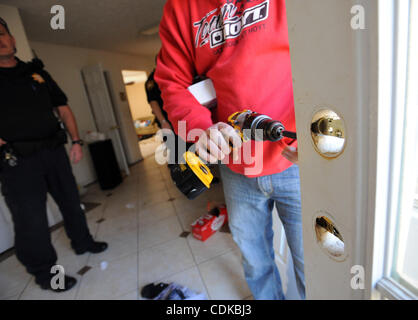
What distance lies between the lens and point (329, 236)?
29 centimetres

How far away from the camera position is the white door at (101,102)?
3748mm

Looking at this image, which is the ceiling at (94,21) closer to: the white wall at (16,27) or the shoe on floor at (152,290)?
the white wall at (16,27)

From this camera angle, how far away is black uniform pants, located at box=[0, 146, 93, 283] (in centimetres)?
143

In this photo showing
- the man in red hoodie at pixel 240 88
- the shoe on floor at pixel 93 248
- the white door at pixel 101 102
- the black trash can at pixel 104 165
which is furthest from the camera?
the white door at pixel 101 102

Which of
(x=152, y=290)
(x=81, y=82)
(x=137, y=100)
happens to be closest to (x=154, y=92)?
(x=152, y=290)

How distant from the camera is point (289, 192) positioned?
70cm

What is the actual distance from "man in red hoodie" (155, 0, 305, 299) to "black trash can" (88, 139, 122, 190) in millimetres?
3122

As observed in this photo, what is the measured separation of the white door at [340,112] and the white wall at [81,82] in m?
3.96

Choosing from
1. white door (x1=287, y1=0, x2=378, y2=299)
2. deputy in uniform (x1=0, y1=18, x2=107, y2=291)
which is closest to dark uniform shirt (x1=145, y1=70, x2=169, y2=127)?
deputy in uniform (x1=0, y1=18, x2=107, y2=291)

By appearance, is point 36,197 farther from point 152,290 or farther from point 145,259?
point 152,290

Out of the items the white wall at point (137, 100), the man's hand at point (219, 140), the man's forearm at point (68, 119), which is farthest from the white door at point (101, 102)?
the white wall at point (137, 100)

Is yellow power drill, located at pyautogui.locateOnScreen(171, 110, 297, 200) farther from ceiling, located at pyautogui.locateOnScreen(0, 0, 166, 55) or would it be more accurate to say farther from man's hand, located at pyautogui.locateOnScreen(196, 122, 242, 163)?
ceiling, located at pyautogui.locateOnScreen(0, 0, 166, 55)
